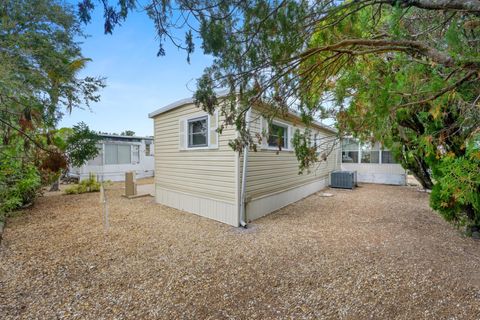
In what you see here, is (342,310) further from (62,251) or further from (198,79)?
(62,251)

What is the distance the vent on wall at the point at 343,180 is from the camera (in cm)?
1137

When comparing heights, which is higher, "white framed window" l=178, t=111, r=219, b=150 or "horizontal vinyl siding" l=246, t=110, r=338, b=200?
"white framed window" l=178, t=111, r=219, b=150

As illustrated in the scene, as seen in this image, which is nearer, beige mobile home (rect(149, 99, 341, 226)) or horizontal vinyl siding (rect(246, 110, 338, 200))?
beige mobile home (rect(149, 99, 341, 226))

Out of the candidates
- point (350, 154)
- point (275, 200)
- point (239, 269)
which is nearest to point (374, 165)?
point (350, 154)

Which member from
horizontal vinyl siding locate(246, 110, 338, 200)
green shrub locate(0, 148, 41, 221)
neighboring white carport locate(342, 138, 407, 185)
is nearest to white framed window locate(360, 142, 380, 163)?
neighboring white carport locate(342, 138, 407, 185)

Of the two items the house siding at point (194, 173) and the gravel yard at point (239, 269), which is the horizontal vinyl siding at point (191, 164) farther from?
the gravel yard at point (239, 269)

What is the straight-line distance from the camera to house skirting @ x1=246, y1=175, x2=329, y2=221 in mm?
5979

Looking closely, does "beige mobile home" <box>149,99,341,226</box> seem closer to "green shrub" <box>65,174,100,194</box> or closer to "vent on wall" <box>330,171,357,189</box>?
"vent on wall" <box>330,171,357,189</box>

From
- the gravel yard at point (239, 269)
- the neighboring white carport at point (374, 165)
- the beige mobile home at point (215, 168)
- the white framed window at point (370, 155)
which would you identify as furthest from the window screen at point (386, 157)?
the beige mobile home at point (215, 168)

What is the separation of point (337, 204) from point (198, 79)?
704 centimetres

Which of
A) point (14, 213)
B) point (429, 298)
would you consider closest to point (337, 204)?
point (429, 298)

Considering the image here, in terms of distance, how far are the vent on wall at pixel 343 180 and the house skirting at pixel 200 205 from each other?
7.99 metres

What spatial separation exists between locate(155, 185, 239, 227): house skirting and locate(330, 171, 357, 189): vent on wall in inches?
315

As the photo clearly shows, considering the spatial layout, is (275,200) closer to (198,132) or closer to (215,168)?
(215,168)
